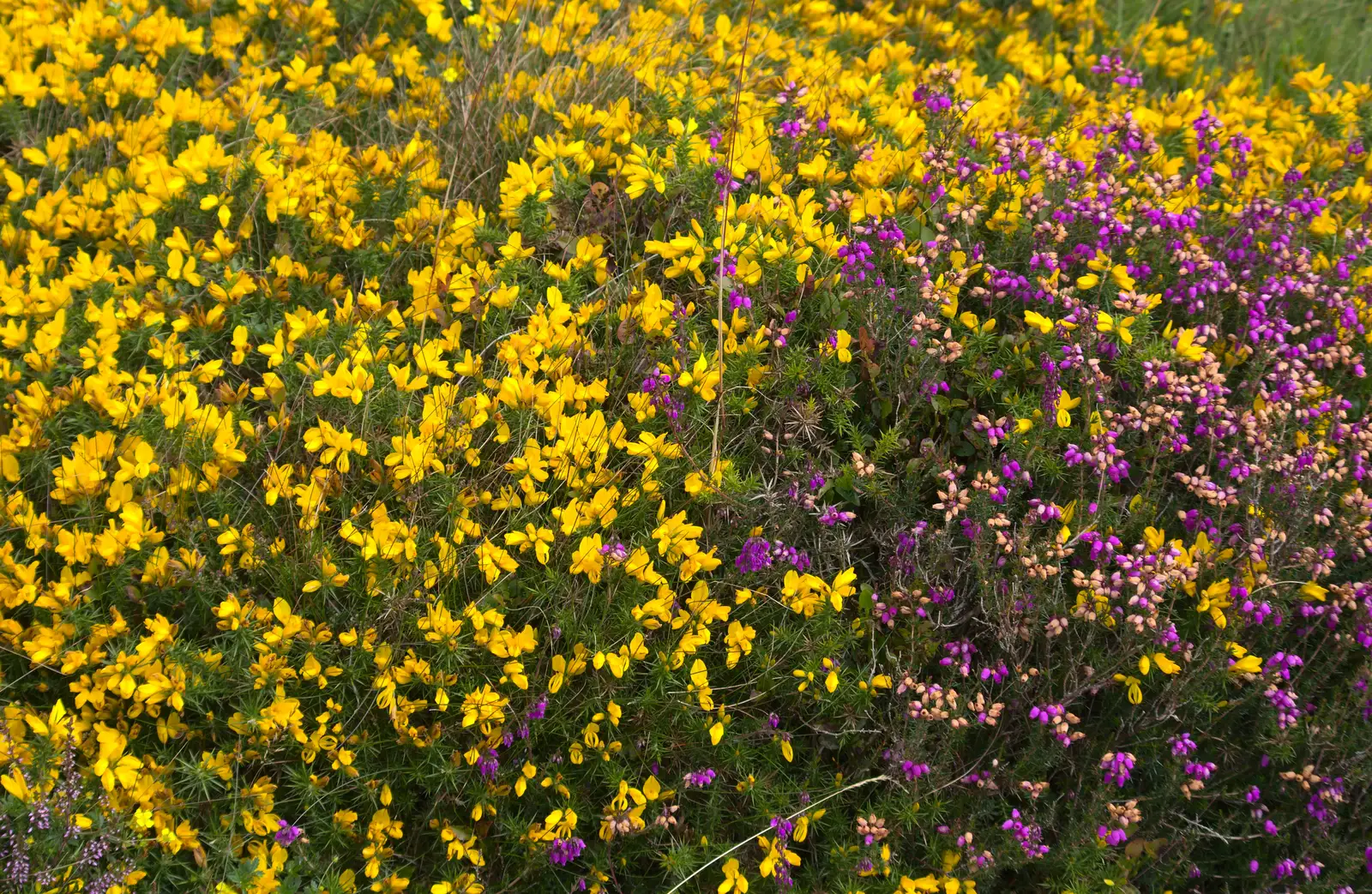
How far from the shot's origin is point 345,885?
2.30 m

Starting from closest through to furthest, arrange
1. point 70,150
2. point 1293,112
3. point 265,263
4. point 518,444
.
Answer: point 518,444
point 265,263
point 70,150
point 1293,112

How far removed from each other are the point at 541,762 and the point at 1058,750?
1159mm

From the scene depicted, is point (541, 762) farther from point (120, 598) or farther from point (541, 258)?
point (541, 258)

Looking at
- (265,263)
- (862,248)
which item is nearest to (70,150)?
(265,263)

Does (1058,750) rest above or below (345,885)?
above

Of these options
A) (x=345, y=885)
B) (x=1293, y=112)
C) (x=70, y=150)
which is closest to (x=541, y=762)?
(x=345, y=885)

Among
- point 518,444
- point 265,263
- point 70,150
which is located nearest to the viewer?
point 518,444

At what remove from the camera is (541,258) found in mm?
3357

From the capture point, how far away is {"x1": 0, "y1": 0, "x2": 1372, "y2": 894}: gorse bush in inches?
96.2

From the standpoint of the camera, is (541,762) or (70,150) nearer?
(541,762)

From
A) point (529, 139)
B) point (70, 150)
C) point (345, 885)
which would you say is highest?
→ point (529, 139)

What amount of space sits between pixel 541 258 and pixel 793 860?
1.84 metres

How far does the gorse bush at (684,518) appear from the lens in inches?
96.2

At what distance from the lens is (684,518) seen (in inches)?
102
